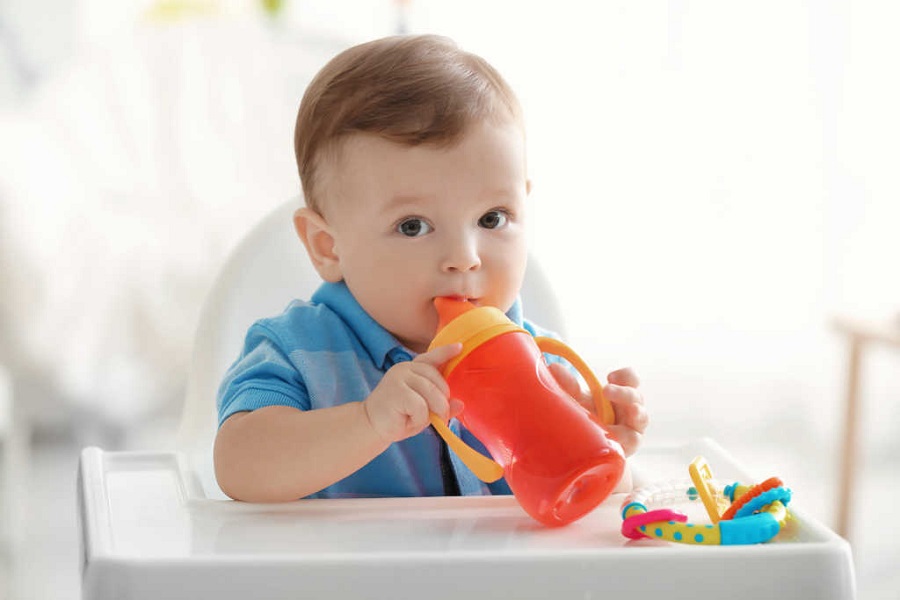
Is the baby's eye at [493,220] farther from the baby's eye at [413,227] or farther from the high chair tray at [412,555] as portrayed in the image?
the high chair tray at [412,555]

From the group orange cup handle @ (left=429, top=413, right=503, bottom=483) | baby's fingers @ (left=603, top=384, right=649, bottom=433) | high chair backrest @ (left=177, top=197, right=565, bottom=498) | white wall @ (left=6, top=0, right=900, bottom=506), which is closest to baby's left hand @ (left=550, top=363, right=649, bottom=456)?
baby's fingers @ (left=603, top=384, right=649, bottom=433)

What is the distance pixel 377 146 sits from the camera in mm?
851

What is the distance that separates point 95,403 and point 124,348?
0.12 metres

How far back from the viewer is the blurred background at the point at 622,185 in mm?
2506

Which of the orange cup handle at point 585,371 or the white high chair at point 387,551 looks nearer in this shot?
the white high chair at point 387,551

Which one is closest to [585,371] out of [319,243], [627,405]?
[627,405]

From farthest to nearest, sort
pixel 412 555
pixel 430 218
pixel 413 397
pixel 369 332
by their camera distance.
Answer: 1. pixel 369 332
2. pixel 430 218
3. pixel 413 397
4. pixel 412 555

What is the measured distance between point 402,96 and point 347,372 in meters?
0.22

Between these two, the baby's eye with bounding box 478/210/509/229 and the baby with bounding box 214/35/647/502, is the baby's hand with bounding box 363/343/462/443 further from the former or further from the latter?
the baby's eye with bounding box 478/210/509/229

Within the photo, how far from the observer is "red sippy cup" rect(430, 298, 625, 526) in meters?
0.69

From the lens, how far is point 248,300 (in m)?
1.16

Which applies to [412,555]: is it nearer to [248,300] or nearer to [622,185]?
[248,300]

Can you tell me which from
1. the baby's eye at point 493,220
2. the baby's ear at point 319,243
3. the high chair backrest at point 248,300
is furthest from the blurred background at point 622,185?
the baby's eye at point 493,220

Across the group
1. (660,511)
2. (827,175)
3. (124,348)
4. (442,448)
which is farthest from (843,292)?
(660,511)
